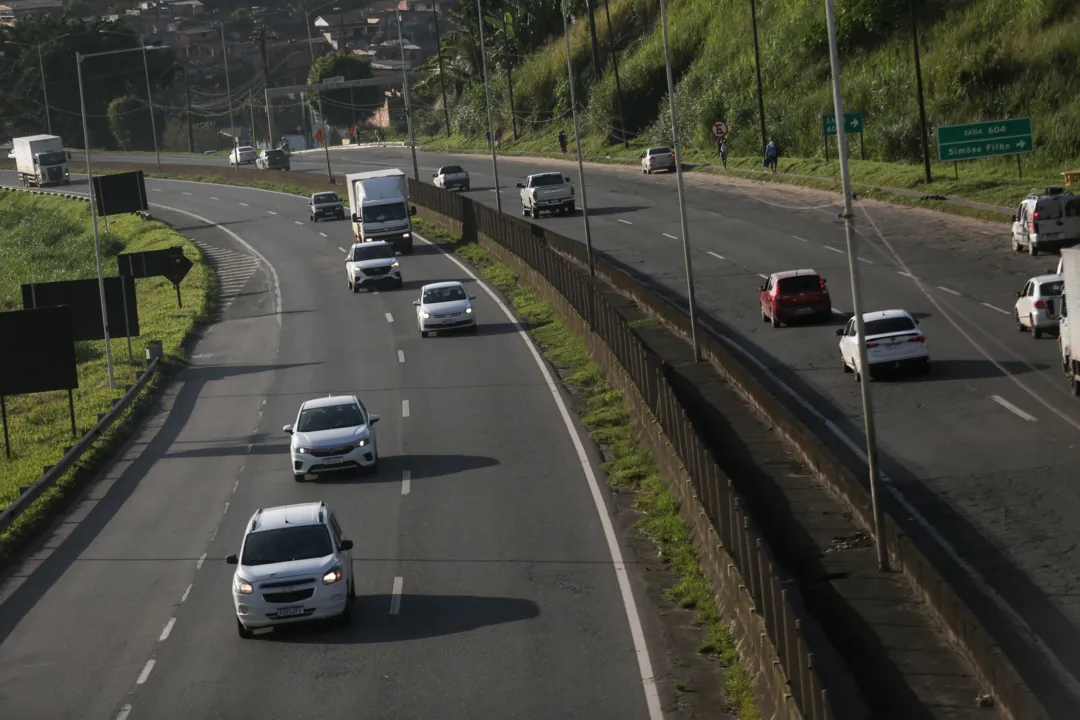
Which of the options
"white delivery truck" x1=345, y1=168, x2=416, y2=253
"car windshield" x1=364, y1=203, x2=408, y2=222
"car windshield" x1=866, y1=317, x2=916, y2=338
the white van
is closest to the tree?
"white delivery truck" x1=345, y1=168, x2=416, y2=253

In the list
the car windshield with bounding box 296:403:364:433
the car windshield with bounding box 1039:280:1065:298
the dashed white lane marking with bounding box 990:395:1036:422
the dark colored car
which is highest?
the dark colored car

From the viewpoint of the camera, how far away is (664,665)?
18000 millimetres

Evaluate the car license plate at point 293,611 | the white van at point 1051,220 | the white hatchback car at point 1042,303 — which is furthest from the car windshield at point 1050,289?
the car license plate at point 293,611

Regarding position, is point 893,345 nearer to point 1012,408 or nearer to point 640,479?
point 1012,408

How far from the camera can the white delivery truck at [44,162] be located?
11925 centimetres

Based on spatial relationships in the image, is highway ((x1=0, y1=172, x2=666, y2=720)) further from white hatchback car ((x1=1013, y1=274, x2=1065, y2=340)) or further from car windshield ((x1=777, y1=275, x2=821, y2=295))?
white hatchback car ((x1=1013, y1=274, x2=1065, y2=340))

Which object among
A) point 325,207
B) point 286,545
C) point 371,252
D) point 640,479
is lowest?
point 640,479

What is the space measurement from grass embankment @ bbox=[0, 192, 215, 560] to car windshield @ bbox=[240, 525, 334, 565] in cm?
803

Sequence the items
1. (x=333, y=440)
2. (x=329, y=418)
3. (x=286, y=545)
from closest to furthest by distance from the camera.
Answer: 1. (x=286, y=545)
2. (x=333, y=440)
3. (x=329, y=418)

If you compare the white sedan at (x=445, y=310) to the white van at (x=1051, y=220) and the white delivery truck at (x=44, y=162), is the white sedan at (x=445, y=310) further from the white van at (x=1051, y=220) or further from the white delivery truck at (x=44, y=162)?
the white delivery truck at (x=44, y=162)

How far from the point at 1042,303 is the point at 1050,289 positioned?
0.36 meters

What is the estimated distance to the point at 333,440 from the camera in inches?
1190

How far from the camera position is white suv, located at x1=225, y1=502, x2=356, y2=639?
2027 centimetres

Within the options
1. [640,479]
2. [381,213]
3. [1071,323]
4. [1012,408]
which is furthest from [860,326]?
[381,213]
